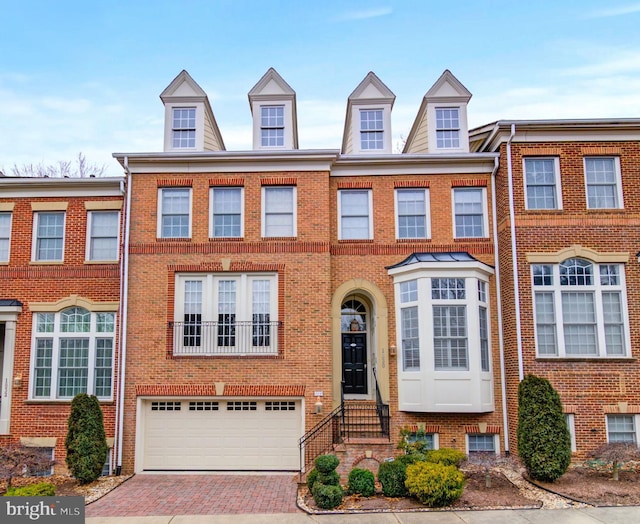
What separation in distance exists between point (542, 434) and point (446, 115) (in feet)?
28.6

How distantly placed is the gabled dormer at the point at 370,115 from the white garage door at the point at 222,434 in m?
7.20

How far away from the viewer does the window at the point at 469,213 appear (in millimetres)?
14773

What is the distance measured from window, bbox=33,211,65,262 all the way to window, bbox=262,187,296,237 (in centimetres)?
553

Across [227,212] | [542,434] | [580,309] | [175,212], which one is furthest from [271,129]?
[542,434]

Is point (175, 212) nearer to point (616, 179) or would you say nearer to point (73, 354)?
point (73, 354)

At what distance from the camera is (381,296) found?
14.4 meters

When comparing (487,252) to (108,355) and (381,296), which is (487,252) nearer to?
(381,296)

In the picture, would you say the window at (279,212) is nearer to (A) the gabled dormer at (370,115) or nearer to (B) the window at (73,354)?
(A) the gabled dormer at (370,115)

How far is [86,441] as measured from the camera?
12.2m

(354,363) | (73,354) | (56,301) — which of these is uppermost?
(56,301)

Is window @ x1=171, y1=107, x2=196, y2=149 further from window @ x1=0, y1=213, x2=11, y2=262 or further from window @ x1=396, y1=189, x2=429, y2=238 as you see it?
window @ x1=396, y1=189, x2=429, y2=238

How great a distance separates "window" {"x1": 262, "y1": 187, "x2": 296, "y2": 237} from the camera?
14570 millimetres

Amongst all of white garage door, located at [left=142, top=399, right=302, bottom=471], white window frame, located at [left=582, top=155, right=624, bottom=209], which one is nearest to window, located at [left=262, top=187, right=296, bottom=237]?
A: white garage door, located at [left=142, top=399, right=302, bottom=471]

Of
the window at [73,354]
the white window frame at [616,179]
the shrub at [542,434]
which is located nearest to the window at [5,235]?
the window at [73,354]
